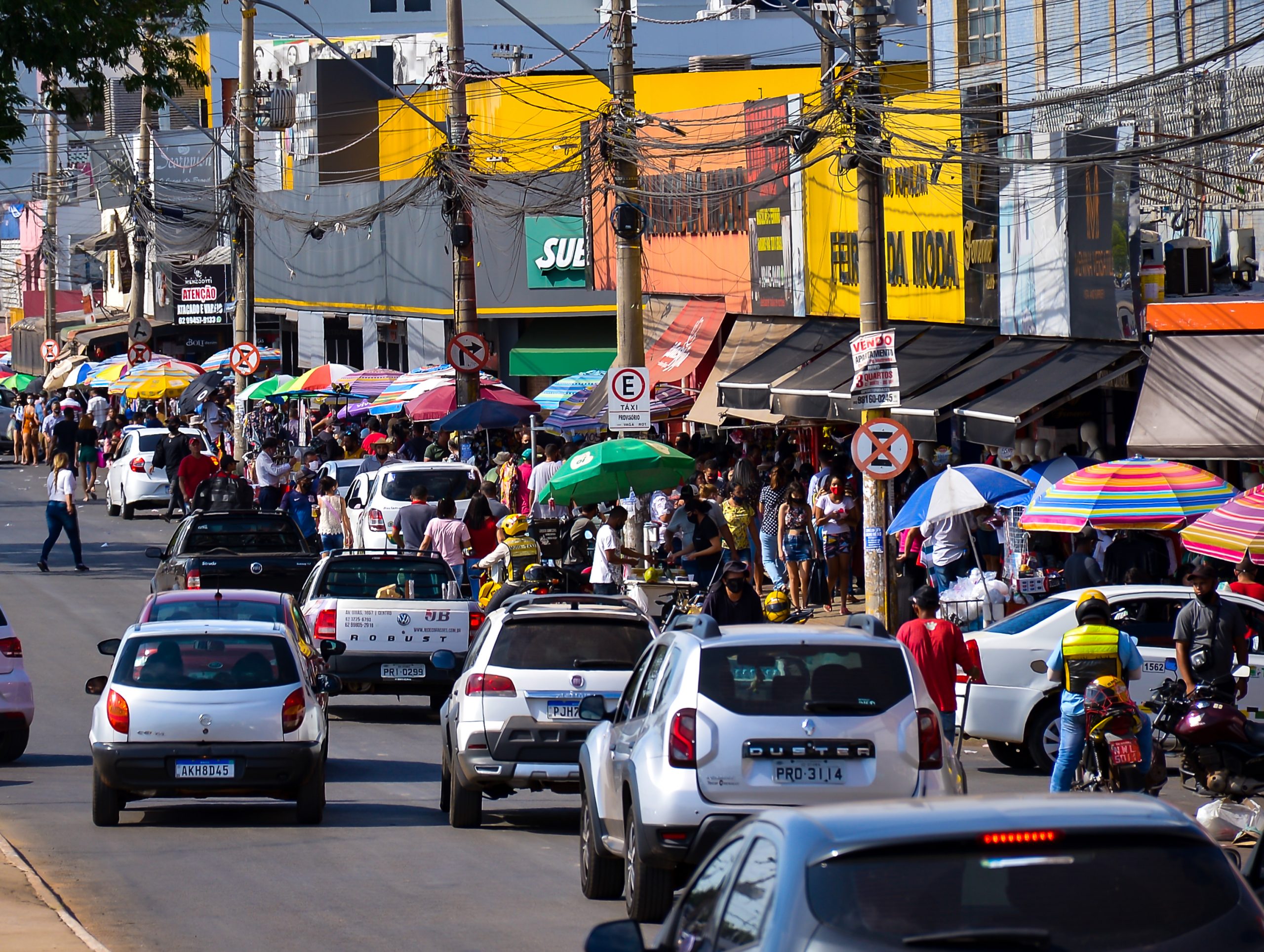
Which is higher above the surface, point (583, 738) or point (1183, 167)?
point (1183, 167)

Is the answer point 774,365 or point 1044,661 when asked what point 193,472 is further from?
point 1044,661

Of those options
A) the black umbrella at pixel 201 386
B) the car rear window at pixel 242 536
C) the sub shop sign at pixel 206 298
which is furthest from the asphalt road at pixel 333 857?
the sub shop sign at pixel 206 298

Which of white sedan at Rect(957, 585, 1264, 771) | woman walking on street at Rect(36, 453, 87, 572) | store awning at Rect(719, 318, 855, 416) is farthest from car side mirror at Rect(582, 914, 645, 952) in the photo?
woman walking on street at Rect(36, 453, 87, 572)

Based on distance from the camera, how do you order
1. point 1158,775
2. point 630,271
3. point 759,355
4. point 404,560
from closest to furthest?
point 1158,775
point 404,560
point 630,271
point 759,355

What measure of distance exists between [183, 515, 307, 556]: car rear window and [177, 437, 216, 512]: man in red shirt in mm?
9940

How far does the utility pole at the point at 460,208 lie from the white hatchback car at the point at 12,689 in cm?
1407

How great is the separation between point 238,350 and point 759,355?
12.6 m

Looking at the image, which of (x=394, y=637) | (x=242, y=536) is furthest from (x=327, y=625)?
(x=242, y=536)

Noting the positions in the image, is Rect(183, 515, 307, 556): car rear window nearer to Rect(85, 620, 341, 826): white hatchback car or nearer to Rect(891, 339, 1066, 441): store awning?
Rect(891, 339, 1066, 441): store awning

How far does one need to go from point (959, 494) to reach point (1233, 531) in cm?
384

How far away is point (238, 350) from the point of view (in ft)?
124

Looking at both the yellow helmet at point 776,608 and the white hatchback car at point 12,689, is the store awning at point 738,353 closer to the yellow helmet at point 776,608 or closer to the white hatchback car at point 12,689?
the yellow helmet at point 776,608

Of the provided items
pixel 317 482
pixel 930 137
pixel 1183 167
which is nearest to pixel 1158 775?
pixel 1183 167

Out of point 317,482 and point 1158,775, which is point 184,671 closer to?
point 1158,775
